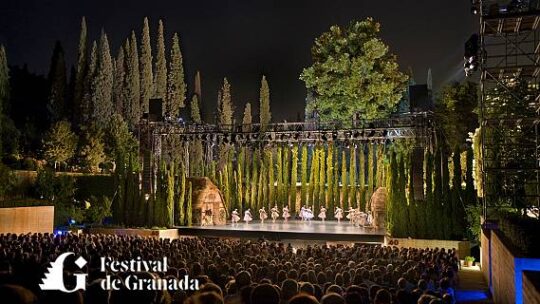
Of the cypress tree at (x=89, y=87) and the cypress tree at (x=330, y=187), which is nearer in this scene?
the cypress tree at (x=330, y=187)

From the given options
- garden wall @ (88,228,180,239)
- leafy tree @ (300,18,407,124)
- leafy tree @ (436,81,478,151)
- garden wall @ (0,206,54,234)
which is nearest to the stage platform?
garden wall @ (88,228,180,239)

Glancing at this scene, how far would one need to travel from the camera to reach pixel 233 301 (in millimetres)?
7488

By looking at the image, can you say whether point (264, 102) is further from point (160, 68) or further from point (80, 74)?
point (80, 74)

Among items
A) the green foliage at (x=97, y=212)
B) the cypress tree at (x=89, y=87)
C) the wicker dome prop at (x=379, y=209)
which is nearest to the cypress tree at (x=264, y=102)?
the cypress tree at (x=89, y=87)

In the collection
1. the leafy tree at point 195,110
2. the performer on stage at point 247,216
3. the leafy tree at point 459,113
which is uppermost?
the leafy tree at point 195,110

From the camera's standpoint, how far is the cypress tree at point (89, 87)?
1585 inches

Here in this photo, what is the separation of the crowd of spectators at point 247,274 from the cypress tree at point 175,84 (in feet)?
107

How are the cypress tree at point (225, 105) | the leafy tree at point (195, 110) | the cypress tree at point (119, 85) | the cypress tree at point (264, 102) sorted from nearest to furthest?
the cypress tree at point (119, 85) < the cypress tree at point (264, 102) < the cypress tree at point (225, 105) < the leafy tree at point (195, 110)

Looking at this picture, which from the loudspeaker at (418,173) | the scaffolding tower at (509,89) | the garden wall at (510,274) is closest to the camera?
the garden wall at (510,274)

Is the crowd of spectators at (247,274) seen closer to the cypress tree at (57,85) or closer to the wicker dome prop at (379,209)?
the wicker dome prop at (379,209)

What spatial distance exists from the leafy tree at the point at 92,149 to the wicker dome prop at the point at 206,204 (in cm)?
1242

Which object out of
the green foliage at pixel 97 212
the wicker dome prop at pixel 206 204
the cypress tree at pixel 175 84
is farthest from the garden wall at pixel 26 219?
the cypress tree at pixel 175 84

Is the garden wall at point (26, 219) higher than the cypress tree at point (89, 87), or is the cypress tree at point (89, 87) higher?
the cypress tree at point (89, 87)

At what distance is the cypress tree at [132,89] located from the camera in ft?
144
